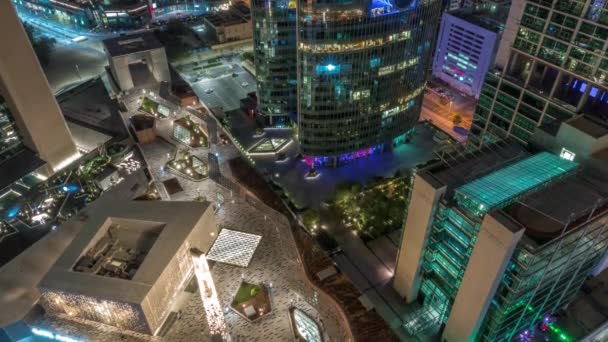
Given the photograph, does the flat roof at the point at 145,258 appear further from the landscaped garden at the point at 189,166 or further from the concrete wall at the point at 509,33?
the concrete wall at the point at 509,33

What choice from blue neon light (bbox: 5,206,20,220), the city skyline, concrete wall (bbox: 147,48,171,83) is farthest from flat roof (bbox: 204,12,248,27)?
blue neon light (bbox: 5,206,20,220)

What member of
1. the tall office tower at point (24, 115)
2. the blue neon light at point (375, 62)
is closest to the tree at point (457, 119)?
the blue neon light at point (375, 62)

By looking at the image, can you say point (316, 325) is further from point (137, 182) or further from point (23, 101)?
point (23, 101)

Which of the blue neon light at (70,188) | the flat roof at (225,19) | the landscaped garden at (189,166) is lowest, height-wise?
the landscaped garden at (189,166)

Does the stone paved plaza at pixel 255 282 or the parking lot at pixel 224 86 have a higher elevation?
the stone paved plaza at pixel 255 282

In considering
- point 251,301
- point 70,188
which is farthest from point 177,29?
point 251,301

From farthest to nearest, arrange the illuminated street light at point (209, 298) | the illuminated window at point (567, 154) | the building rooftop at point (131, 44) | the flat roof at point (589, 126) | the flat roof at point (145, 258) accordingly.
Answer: the building rooftop at point (131, 44), the illuminated window at point (567, 154), the flat roof at point (589, 126), the illuminated street light at point (209, 298), the flat roof at point (145, 258)

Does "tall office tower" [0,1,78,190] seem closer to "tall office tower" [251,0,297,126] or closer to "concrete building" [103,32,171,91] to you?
"concrete building" [103,32,171,91]

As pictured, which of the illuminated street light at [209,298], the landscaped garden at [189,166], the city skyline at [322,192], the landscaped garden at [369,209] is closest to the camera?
the city skyline at [322,192]
